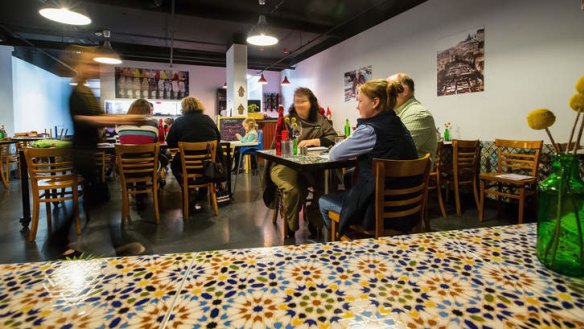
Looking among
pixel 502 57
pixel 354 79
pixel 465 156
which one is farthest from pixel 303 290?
pixel 354 79

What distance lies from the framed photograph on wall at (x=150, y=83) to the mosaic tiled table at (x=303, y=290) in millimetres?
12122

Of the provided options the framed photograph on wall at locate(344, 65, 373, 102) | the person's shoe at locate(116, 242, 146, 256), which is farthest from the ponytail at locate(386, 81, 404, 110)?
the framed photograph on wall at locate(344, 65, 373, 102)

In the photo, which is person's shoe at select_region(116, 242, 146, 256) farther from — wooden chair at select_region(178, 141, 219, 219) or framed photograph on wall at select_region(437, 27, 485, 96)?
framed photograph on wall at select_region(437, 27, 485, 96)

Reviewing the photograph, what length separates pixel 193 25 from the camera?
26.1ft

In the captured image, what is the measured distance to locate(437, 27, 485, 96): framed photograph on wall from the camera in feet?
15.5

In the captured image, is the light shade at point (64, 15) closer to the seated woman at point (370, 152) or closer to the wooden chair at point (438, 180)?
the seated woman at point (370, 152)

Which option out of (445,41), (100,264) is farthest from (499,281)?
(445,41)

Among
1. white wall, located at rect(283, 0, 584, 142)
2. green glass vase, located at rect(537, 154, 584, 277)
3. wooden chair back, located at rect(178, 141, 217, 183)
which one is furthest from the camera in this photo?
white wall, located at rect(283, 0, 584, 142)

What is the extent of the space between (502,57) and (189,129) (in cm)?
435

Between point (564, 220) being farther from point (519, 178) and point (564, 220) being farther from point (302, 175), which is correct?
point (519, 178)

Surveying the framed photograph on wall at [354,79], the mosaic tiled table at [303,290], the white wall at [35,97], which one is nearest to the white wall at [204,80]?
the white wall at [35,97]

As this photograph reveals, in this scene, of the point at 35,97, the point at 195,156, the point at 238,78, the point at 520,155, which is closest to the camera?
the point at 520,155

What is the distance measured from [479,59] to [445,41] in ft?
2.44

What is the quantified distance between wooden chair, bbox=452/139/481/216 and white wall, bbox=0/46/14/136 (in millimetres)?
11232
